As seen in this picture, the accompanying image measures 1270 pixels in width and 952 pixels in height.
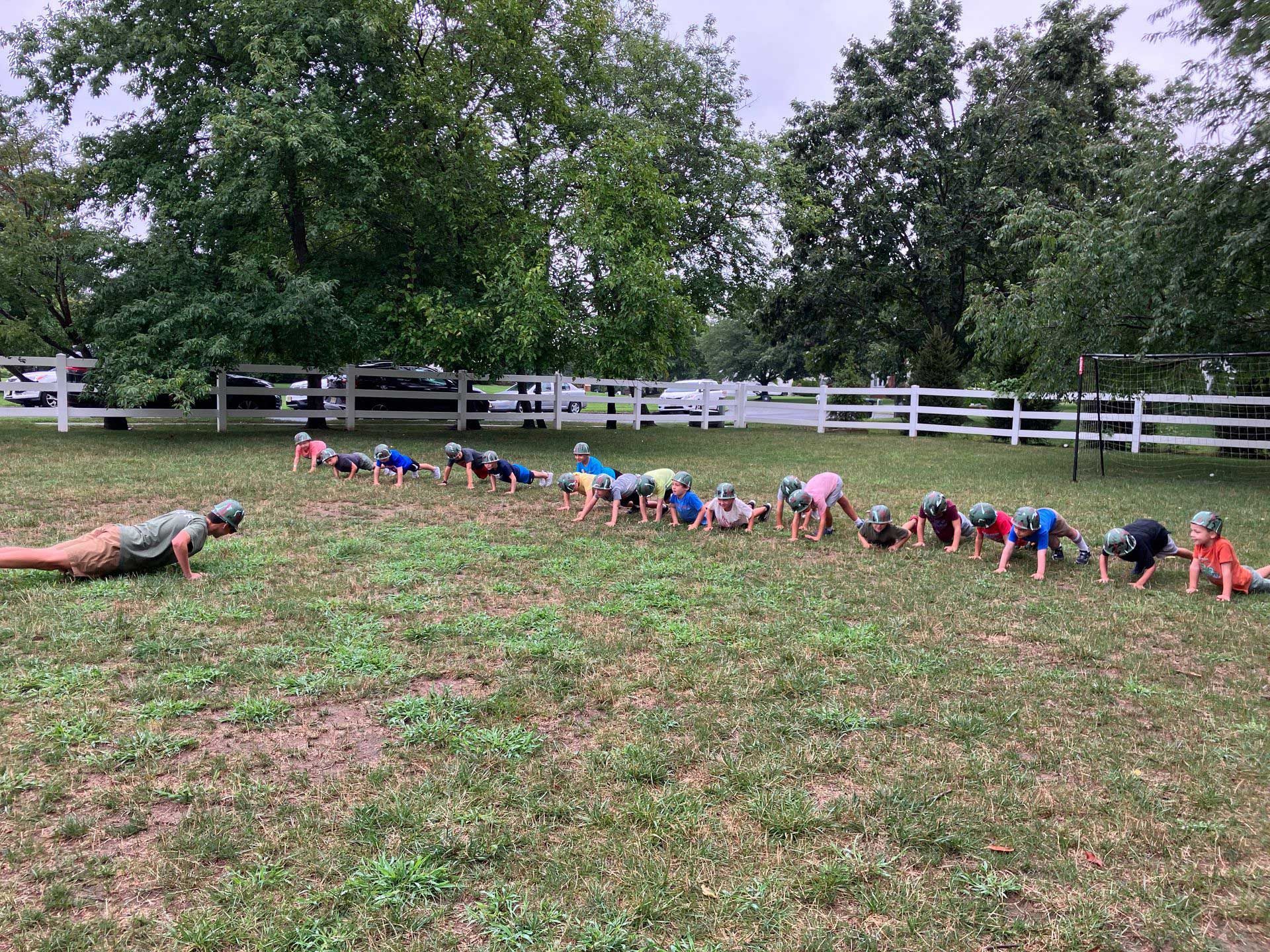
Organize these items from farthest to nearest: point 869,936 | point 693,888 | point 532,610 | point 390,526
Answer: point 390,526 < point 532,610 < point 693,888 < point 869,936

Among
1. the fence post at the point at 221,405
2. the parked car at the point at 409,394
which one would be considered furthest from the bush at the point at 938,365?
the fence post at the point at 221,405

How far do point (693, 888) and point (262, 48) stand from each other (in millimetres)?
17828

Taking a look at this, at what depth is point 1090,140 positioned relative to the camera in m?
23.2

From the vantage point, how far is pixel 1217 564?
6.56 m

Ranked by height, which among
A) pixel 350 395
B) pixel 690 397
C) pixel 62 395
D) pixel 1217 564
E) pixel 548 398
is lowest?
pixel 1217 564

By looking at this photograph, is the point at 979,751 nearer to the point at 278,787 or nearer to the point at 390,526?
the point at 278,787

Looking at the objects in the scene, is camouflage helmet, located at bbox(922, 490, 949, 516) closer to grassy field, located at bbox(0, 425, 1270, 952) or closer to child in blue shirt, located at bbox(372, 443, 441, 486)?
grassy field, located at bbox(0, 425, 1270, 952)

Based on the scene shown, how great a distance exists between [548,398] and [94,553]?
17.7 meters

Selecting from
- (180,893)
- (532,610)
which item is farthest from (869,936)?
(532,610)

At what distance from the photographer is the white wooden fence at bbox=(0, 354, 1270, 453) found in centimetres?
1644

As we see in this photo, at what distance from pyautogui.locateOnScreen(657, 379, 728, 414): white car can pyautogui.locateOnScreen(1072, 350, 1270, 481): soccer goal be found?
1087cm

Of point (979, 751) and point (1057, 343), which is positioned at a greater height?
point (1057, 343)

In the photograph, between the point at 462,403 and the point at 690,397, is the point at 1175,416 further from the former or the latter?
the point at 690,397

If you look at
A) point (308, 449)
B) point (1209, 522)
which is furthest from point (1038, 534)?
point (308, 449)
